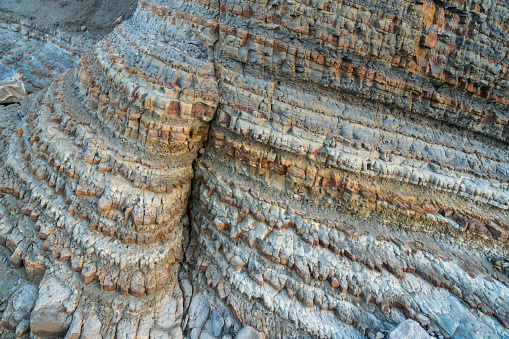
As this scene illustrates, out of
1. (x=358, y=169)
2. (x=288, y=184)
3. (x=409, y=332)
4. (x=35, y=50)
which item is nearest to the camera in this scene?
(x=409, y=332)

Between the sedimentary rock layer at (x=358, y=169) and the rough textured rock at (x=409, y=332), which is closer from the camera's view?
the rough textured rock at (x=409, y=332)

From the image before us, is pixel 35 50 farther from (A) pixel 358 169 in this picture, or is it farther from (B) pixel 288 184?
(A) pixel 358 169

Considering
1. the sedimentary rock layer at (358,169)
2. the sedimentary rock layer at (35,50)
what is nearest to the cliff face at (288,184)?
the sedimentary rock layer at (358,169)

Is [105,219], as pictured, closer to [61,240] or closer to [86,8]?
[61,240]

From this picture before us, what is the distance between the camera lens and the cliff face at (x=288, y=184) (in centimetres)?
356

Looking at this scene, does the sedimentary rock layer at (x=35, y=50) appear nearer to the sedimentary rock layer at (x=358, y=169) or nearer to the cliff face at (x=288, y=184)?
the cliff face at (x=288, y=184)

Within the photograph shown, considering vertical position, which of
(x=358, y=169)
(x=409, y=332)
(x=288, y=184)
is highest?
(x=358, y=169)

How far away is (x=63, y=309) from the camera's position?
3.44 metres

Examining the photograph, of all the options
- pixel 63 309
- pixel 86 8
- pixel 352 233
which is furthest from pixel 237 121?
pixel 86 8

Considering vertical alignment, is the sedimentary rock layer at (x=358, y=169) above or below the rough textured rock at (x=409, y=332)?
above

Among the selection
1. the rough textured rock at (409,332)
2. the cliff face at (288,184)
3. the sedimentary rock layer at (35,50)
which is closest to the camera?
the rough textured rock at (409,332)

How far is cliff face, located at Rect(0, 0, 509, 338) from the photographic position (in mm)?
3559

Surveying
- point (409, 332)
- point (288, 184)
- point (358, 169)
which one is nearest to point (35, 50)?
point (288, 184)

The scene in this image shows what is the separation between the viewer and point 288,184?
4.00 m
